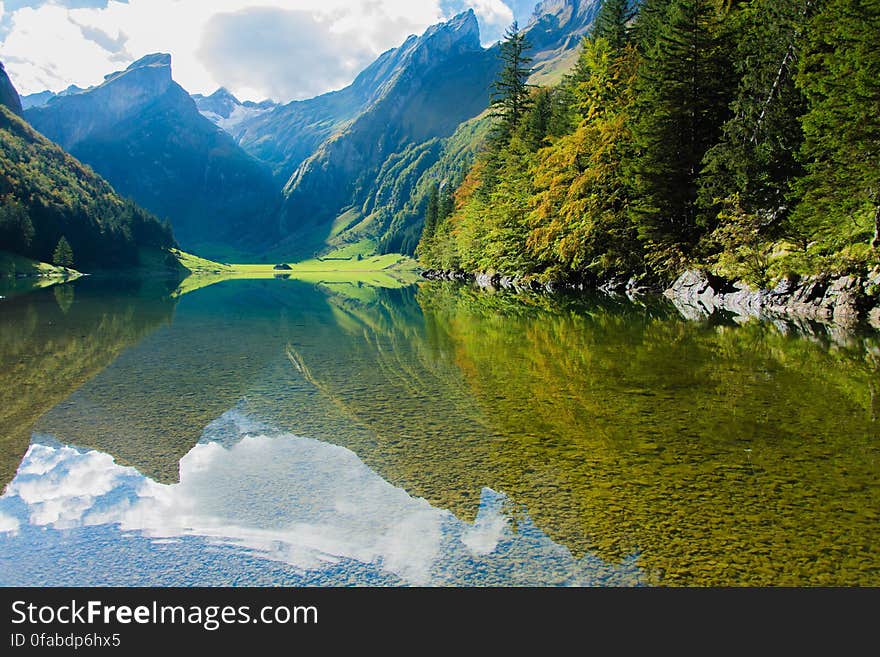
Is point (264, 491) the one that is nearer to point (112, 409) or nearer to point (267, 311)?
point (112, 409)

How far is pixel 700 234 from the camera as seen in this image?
4109 cm

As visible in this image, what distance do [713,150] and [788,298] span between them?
442 inches

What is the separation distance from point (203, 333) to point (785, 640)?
86.3 feet

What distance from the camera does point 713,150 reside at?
36.5 m

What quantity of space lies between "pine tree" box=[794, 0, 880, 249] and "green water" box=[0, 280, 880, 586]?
11.9 metres

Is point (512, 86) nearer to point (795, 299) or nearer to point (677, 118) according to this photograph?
point (677, 118)

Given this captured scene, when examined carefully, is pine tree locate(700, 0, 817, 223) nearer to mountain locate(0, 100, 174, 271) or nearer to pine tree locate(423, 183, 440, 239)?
pine tree locate(423, 183, 440, 239)

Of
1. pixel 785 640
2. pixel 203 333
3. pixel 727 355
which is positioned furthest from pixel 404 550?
pixel 203 333

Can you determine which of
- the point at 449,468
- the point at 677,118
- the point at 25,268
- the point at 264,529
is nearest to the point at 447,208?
the point at 677,118

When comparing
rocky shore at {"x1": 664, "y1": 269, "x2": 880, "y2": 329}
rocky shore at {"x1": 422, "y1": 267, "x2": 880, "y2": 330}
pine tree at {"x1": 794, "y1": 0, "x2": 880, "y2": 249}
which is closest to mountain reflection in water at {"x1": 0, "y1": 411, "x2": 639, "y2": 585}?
rocky shore at {"x1": 422, "y1": 267, "x2": 880, "y2": 330}

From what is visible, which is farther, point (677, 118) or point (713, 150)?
point (677, 118)

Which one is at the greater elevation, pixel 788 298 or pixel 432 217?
pixel 432 217

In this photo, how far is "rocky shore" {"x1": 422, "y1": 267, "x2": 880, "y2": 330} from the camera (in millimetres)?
25828

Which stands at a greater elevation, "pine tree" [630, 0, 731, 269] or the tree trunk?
"pine tree" [630, 0, 731, 269]
